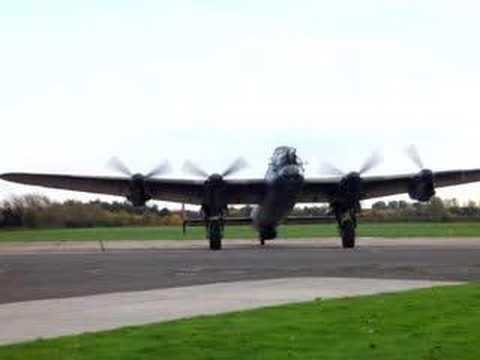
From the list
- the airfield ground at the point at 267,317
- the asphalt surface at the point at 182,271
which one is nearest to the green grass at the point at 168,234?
the asphalt surface at the point at 182,271

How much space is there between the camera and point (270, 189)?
156 ft

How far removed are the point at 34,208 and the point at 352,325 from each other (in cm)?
6973

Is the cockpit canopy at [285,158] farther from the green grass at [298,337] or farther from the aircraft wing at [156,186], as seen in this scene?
the green grass at [298,337]

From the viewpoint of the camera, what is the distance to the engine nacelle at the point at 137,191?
161 feet

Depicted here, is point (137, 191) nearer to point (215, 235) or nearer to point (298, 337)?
point (215, 235)

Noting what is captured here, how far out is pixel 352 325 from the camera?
12.3 meters

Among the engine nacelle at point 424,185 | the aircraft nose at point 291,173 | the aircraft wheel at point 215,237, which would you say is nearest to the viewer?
the aircraft nose at point 291,173

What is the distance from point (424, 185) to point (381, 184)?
15.1 ft

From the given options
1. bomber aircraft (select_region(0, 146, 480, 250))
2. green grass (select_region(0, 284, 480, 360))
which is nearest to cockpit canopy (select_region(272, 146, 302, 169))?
bomber aircraft (select_region(0, 146, 480, 250))

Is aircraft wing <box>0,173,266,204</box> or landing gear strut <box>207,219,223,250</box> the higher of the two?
aircraft wing <box>0,173,266,204</box>

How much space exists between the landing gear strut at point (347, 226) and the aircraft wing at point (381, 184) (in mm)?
1896

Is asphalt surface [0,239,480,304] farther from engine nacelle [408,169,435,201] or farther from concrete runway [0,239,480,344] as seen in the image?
engine nacelle [408,169,435,201]

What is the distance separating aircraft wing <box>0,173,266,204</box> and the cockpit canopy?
2.66 m

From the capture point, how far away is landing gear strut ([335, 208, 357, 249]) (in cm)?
4656
